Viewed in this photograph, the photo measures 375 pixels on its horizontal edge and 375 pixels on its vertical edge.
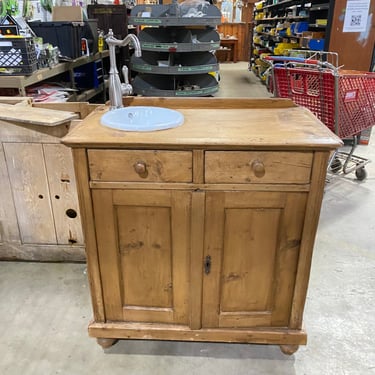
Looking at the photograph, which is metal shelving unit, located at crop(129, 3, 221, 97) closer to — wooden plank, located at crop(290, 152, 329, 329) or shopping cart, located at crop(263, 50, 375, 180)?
shopping cart, located at crop(263, 50, 375, 180)

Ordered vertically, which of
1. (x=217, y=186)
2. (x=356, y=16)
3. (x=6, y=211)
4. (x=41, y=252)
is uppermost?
(x=356, y=16)

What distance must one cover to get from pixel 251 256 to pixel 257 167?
0.38 m

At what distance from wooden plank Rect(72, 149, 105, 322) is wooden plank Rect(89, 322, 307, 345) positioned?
0.22 ft

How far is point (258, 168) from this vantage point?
120 centimetres

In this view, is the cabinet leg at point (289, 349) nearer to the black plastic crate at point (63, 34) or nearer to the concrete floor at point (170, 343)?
the concrete floor at point (170, 343)

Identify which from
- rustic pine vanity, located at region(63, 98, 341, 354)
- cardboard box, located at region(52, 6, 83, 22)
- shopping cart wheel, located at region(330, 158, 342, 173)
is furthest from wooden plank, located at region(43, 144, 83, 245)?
shopping cart wheel, located at region(330, 158, 342, 173)

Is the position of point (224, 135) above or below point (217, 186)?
above

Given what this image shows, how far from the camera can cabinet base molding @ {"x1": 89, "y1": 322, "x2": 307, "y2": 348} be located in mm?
1509

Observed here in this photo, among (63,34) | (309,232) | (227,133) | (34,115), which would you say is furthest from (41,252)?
(63,34)

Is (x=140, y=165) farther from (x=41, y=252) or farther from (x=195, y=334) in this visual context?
(x=41, y=252)

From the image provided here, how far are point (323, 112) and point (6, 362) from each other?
2.54 m

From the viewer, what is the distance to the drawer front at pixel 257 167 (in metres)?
1.20

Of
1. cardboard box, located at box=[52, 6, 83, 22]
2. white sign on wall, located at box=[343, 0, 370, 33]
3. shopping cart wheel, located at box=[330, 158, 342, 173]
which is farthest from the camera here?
white sign on wall, located at box=[343, 0, 370, 33]

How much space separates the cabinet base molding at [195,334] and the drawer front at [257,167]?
2.25ft
